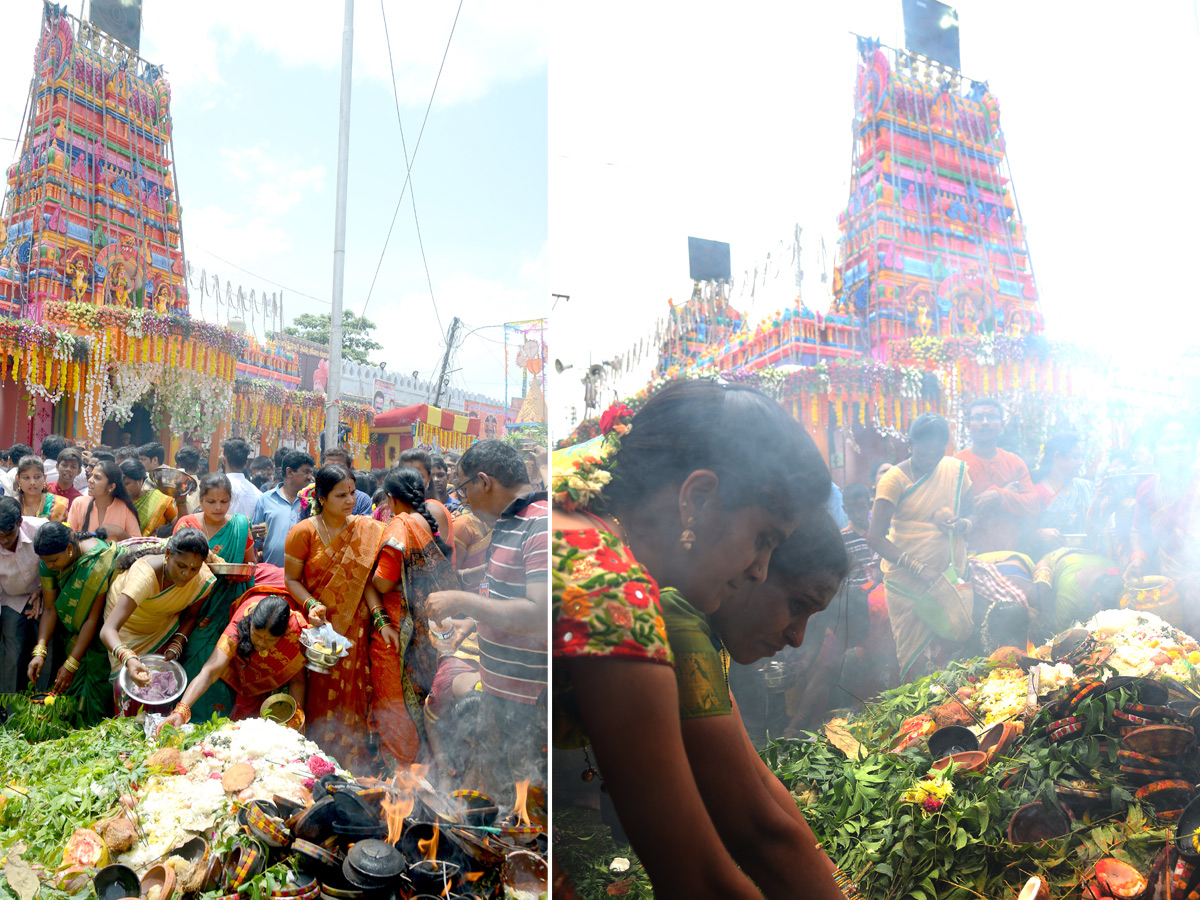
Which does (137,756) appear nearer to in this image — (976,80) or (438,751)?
(438,751)

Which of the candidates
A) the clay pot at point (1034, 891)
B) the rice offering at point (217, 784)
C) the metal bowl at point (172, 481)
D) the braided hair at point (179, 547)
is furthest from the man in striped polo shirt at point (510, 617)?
the metal bowl at point (172, 481)

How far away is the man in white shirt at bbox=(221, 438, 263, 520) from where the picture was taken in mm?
3838

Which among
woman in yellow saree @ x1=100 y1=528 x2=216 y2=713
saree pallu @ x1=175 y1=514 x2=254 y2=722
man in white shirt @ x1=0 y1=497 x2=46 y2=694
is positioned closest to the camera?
saree pallu @ x1=175 y1=514 x2=254 y2=722

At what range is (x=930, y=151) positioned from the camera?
2.01m

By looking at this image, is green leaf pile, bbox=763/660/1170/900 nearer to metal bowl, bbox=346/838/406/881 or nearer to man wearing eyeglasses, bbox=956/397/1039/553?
man wearing eyeglasses, bbox=956/397/1039/553

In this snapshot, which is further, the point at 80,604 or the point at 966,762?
the point at 80,604

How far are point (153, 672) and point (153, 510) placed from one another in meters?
1.92

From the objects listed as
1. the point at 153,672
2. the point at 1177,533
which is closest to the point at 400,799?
the point at 153,672

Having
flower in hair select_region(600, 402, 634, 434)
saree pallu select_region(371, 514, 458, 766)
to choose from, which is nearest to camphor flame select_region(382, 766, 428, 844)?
saree pallu select_region(371, 514, 458, 766)

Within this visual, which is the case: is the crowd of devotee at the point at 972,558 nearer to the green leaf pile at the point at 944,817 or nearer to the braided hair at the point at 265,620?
the green leaf pile at the point at 944,817

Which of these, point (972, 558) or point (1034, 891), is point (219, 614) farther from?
point (1034, 891)

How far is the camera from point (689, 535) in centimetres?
150

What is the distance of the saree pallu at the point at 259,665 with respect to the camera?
2.63m

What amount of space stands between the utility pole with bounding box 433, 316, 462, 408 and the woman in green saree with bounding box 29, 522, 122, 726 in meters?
2.03
